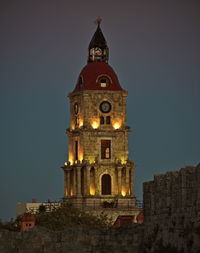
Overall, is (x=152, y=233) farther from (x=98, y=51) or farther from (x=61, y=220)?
(x=98, y=51)

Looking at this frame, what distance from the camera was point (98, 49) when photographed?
15462 centimetres

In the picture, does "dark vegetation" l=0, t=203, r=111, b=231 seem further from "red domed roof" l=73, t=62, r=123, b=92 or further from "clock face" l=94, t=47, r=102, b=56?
"clock face" l=94, t=47, r=102, b=56

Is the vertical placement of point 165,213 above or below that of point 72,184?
below

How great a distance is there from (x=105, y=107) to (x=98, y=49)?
10.7m

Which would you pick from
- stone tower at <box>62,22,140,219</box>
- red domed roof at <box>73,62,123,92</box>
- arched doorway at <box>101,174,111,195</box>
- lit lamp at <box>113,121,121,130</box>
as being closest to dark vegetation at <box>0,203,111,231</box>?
stone tower at <box>62,22,140,219</box>

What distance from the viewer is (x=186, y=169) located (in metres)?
64.1

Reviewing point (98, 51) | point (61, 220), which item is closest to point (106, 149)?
point (98, 51)

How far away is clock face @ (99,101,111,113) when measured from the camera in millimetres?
147750

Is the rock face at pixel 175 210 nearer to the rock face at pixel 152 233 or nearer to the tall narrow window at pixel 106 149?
the rock face at pixel 152 233

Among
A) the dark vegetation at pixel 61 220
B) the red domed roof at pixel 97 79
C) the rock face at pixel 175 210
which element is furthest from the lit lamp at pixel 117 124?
the rock face at pixel 175 210

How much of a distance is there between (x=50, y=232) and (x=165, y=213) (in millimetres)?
10100

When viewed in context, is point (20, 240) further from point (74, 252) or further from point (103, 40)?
point (103, 40)

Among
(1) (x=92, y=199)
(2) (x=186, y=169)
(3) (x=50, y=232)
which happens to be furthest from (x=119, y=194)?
(2) (x=186, y=169)

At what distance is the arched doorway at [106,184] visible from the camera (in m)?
147
